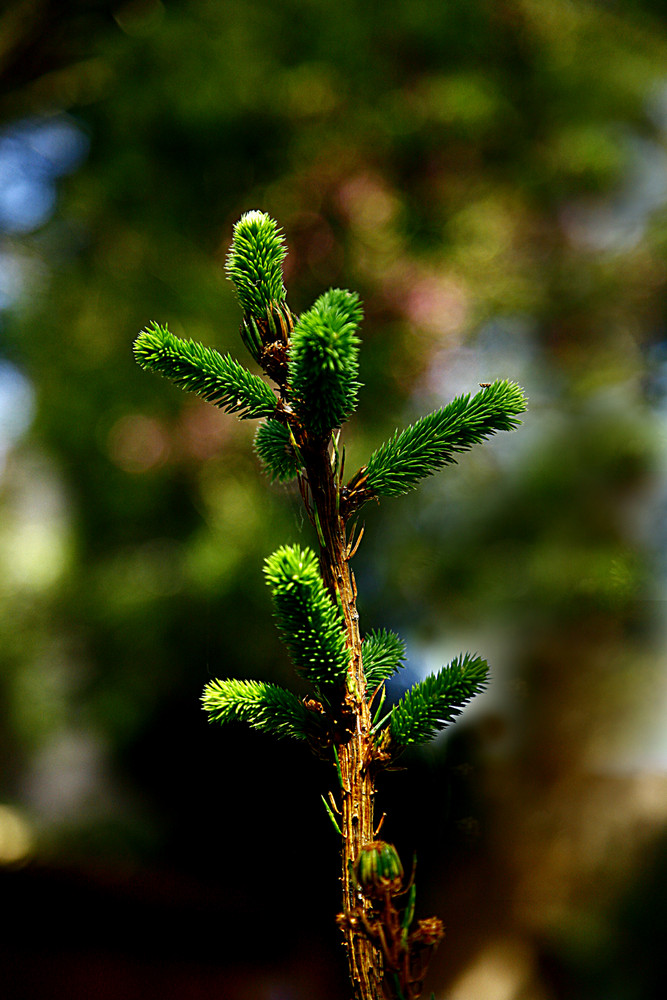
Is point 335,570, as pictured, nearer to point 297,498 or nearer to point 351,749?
point 351,749

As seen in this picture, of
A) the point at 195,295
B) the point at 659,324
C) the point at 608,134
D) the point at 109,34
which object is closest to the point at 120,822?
the point at 195,295

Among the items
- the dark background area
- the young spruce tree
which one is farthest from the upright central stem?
the dark background area

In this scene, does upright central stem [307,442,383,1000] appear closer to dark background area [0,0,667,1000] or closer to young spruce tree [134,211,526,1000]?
young spruce tree [134,211,526,1000]

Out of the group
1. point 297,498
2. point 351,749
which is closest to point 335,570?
point 351,749

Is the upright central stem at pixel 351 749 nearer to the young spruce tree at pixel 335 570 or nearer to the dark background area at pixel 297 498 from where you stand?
the young spruce tree at pixel 335 570

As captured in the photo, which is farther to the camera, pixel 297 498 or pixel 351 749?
pixel 297 498

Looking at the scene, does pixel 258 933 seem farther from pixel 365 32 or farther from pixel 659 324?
pixel 365 32

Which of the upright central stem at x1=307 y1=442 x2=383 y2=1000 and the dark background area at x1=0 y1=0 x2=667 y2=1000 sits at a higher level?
the dark background area at x1=0 y1=0 x2=667 y2=1000
